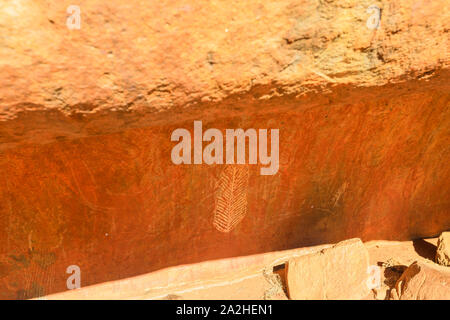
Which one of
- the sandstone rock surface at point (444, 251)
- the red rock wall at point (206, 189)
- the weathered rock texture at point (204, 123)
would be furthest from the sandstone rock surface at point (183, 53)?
the sandstone rock surface at point (444, 251)

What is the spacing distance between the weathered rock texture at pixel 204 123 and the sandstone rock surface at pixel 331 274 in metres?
0.31

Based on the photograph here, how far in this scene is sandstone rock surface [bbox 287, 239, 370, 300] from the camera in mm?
2352

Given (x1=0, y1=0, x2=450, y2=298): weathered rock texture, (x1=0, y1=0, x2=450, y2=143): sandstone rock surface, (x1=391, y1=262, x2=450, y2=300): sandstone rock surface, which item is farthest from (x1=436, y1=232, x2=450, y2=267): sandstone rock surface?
(x1=0, y1=0, x2=450, y2=143): sandstone rock surface

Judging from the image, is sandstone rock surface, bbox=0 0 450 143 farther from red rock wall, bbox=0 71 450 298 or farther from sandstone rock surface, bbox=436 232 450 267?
sandstone rock surface, bbox=436 232 450 267

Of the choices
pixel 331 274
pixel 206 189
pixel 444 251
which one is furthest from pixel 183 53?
pixel 444 251

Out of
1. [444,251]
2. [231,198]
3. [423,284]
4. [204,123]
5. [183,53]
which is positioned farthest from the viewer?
[444,251]

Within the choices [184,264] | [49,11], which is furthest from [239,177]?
[49,11]

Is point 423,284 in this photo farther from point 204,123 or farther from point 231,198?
point 204,123

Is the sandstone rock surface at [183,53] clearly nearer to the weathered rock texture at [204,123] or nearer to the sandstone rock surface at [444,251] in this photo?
the weathered rock texture at [204,123]

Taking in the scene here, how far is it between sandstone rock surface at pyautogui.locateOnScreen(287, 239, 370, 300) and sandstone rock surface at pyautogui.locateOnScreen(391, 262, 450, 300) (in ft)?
0.74

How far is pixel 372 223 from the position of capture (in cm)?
289

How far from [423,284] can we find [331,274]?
55cm

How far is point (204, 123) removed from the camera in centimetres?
198

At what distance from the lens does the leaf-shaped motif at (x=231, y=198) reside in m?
2.28
